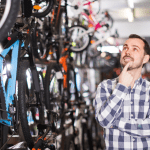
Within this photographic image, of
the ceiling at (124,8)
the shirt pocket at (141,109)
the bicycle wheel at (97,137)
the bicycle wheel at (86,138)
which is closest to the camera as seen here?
the shirt pocket at (141,109)

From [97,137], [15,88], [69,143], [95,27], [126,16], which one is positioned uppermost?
[126,16]

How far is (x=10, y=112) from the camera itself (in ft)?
4.50

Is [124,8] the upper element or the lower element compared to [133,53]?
upper

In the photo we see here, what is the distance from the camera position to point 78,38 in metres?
4.24

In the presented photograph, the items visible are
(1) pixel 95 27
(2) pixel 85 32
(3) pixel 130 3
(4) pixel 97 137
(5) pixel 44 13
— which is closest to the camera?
(5) pixel 44 13

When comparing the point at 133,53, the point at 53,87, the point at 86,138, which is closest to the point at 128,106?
the point at 133,53

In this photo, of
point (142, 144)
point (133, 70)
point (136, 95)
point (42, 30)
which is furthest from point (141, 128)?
point (42, 30)

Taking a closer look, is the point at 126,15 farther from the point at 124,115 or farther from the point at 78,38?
the point at 124,115

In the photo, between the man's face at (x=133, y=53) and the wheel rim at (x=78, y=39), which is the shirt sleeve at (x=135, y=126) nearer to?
the man's face at (x=133, y=53)

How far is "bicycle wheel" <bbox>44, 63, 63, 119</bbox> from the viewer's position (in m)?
2.17

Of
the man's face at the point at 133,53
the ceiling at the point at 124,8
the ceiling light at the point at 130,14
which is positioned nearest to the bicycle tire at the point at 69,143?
the man's face at the point at 133,53

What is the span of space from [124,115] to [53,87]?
1.41 meters

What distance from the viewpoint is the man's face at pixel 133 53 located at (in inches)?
60.6

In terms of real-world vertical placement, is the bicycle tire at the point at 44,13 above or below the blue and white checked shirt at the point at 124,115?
above
